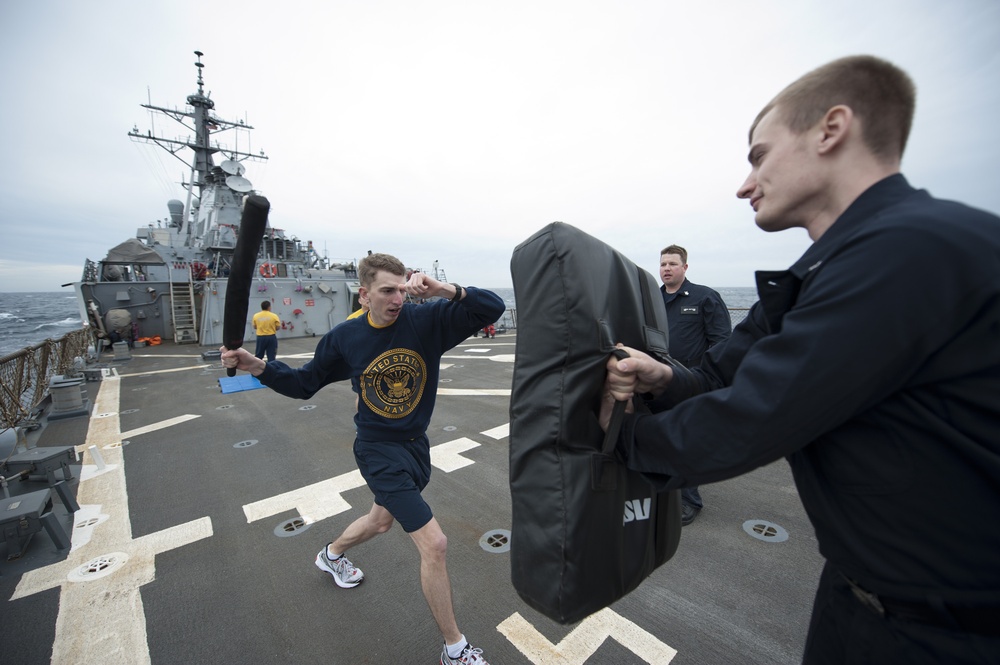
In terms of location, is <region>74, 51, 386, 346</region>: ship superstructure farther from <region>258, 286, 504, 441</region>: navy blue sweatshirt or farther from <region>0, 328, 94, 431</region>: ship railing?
<region>258, 286, 504, 441</region>: navy blue sweatshirt

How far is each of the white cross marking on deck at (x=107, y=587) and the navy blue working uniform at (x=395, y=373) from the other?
172 centimetres

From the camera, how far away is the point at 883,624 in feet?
3.19

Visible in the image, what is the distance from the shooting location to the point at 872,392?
84 cm

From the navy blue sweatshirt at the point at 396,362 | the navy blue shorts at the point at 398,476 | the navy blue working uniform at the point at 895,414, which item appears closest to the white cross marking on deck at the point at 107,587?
the navy blue shorts at the point at 398,476

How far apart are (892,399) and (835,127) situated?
26.4 inches

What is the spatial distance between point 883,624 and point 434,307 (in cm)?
252

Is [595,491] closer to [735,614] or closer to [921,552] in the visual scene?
[921,552]

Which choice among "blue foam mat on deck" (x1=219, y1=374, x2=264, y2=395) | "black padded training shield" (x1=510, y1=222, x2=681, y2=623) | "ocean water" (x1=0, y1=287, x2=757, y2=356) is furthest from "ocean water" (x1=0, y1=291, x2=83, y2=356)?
"black padded training shield" (x1=510, y1=222, x2=681, y2=623)

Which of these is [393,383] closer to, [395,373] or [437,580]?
[395,373]

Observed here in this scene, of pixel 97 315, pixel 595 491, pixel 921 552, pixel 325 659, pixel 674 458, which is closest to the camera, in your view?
pixel 921 552

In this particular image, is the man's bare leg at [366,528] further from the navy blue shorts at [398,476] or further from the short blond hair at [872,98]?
the short blond hair at [872,98]

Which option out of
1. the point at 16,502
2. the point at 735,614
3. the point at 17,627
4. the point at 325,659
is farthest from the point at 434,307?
the point at 16,502

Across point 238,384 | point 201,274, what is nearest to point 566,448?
point 238,384

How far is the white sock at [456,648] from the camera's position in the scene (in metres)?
2.24
